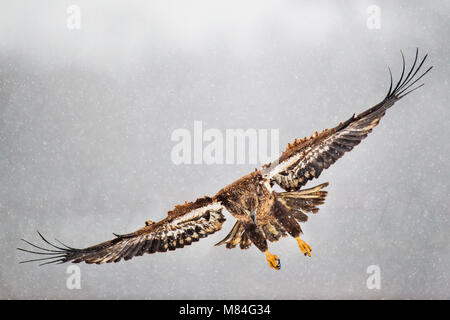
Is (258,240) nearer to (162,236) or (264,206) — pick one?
(264,206)

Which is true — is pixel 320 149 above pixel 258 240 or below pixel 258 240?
above

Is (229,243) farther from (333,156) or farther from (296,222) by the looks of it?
(333,156)

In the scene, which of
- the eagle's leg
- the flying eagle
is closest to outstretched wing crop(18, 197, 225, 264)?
the flying eagle

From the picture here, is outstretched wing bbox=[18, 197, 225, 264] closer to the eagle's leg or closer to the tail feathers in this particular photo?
the tail feathers

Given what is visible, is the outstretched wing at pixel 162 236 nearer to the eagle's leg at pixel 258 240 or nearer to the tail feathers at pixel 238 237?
the tail feathers at pixel 238 237

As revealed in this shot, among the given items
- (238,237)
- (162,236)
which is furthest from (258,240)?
(162,236)

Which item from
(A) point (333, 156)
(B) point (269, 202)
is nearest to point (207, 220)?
(B) point (269, 202)

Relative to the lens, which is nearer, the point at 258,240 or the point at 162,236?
the point at 258,240
